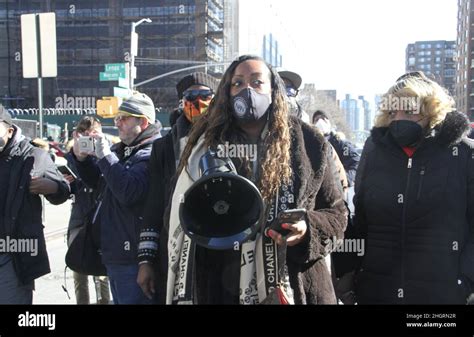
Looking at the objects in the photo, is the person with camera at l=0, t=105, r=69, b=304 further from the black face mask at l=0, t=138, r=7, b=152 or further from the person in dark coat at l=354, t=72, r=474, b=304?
the person in dark coat at l=354, t=72, r=474, b=304

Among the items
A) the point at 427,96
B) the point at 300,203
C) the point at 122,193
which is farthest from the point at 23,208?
the point at 427,96

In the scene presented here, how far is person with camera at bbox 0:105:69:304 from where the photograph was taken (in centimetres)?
290

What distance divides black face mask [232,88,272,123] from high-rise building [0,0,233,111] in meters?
41.7

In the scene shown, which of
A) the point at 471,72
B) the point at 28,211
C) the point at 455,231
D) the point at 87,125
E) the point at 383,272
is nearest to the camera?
the point at 455,231

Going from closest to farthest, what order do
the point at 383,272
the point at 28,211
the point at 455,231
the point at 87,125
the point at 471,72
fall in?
the point at 455,231
the point at 383,272
the point at 28,211
the point at 87,125
the point at 471,72

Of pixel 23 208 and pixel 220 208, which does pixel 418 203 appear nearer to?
pixel 220 208

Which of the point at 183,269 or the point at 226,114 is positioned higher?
the point at 226,114

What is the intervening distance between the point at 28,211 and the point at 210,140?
1.49m

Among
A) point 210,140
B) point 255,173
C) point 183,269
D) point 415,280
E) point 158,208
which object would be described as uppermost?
point 210,140

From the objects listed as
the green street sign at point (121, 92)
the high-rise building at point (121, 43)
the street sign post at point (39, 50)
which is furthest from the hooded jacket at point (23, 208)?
the high-rise building at point (121, 43)

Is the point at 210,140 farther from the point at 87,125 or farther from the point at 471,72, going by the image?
the point at 471,72

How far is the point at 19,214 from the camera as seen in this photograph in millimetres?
2945
